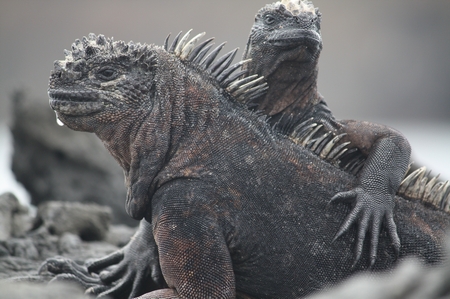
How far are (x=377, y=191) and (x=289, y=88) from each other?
4.36 feet

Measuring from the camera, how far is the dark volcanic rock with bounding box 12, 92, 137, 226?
365 inches

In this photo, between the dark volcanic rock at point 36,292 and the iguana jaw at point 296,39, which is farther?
the iguana jaw at point 296,39

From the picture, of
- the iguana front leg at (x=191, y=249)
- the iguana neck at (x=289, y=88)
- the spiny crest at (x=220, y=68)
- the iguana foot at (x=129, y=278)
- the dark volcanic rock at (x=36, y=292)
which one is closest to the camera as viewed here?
the dark volcanic rock at (x=36, y=292)

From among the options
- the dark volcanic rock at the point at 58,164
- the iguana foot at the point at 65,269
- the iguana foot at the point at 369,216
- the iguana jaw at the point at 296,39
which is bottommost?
the dark volcanic rock at the point at 58,164

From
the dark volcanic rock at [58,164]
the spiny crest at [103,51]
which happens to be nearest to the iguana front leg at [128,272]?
the spiny crest at [103,51]

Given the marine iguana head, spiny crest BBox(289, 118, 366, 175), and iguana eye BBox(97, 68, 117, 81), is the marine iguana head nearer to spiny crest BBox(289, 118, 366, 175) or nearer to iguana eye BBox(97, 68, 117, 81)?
iguana eye BBox(97, 68, 117, 81)

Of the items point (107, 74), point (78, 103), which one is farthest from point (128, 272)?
point (107, 74)

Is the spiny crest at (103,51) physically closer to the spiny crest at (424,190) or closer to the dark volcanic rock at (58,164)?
the spiny crest at (424,190)

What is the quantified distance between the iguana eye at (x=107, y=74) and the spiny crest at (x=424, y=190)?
220 cm

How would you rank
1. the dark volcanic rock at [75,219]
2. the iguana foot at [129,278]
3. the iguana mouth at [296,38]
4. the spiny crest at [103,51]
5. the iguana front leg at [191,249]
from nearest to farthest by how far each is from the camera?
the iguana front leg at [191,249]
the spiny crest at [103,51]
the iguana mouth at [296,38]
the iguana foot at [129,278]
the dark volcanic rock at [75,219]

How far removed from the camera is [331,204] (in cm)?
459

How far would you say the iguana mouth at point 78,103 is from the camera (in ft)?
14.6

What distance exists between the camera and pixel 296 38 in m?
5.20

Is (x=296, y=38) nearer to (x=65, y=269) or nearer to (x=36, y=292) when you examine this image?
(x=65, y=269)
